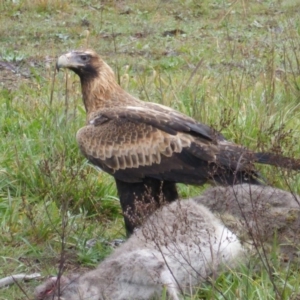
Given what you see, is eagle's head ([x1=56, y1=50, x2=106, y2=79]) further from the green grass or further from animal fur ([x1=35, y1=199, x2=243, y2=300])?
animal fur ([x1=35, y1=199, x2=243, y2=300])

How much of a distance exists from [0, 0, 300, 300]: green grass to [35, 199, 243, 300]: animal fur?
4.8 inches

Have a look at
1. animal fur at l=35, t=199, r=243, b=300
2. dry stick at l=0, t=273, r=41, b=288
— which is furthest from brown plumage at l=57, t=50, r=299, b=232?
animal fur at l=35, t=199, r=243, b=300

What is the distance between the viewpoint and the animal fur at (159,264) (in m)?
4.44

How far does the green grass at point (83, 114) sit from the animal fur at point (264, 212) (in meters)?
0.19

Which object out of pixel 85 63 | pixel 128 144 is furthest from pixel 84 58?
pixel 128 144

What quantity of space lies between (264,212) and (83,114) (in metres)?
2.95

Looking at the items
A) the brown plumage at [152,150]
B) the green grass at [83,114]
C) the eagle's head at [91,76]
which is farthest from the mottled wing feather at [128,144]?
the eagle's head at [91,76]

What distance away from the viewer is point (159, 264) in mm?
4508

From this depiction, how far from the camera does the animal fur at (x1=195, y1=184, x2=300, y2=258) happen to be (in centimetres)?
498

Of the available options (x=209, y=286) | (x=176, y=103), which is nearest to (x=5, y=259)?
(x=209, y=286)

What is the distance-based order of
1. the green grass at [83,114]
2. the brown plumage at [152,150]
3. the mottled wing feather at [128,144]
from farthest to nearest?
the mottled wing feather at [128,144] < the brown plumage at [152,150] < the green grass at [83,114]

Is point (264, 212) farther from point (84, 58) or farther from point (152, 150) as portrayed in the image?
point (84, 58)

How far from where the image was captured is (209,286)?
468cm

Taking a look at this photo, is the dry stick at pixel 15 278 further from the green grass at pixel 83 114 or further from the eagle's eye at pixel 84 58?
the eagle's eye at pixel 84 58
